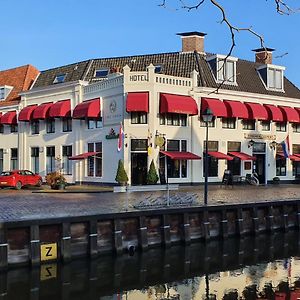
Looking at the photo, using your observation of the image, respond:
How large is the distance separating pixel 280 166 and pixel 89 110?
18639 millimetres

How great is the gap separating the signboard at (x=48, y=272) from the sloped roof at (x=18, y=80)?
35028mm

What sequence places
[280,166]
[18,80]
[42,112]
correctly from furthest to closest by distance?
[18,80]
[280,166]
[42,112]

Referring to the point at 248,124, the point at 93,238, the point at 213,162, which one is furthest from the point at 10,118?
the point at 93,238

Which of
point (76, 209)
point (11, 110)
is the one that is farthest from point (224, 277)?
point (11, 110)

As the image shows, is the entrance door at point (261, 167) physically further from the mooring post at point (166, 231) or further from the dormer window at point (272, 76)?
the mooring post at point (166, 231)

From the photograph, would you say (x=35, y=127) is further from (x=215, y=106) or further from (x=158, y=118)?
(x=215, y=106)

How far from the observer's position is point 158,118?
3731 centimetres

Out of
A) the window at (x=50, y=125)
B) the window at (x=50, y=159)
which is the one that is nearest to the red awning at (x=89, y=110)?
the window at (x=50, y=125)

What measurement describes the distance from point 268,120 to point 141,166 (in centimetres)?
1322

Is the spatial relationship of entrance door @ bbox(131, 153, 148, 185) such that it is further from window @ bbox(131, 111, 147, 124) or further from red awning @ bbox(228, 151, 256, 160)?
red awning @ bbox(228, 151, 256, 160)

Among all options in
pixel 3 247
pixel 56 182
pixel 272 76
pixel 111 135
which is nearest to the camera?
pixel 3 247

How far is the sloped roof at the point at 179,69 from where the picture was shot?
41.1 m

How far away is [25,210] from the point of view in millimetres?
19469

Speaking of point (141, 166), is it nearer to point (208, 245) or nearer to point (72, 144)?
point (72, 144)
